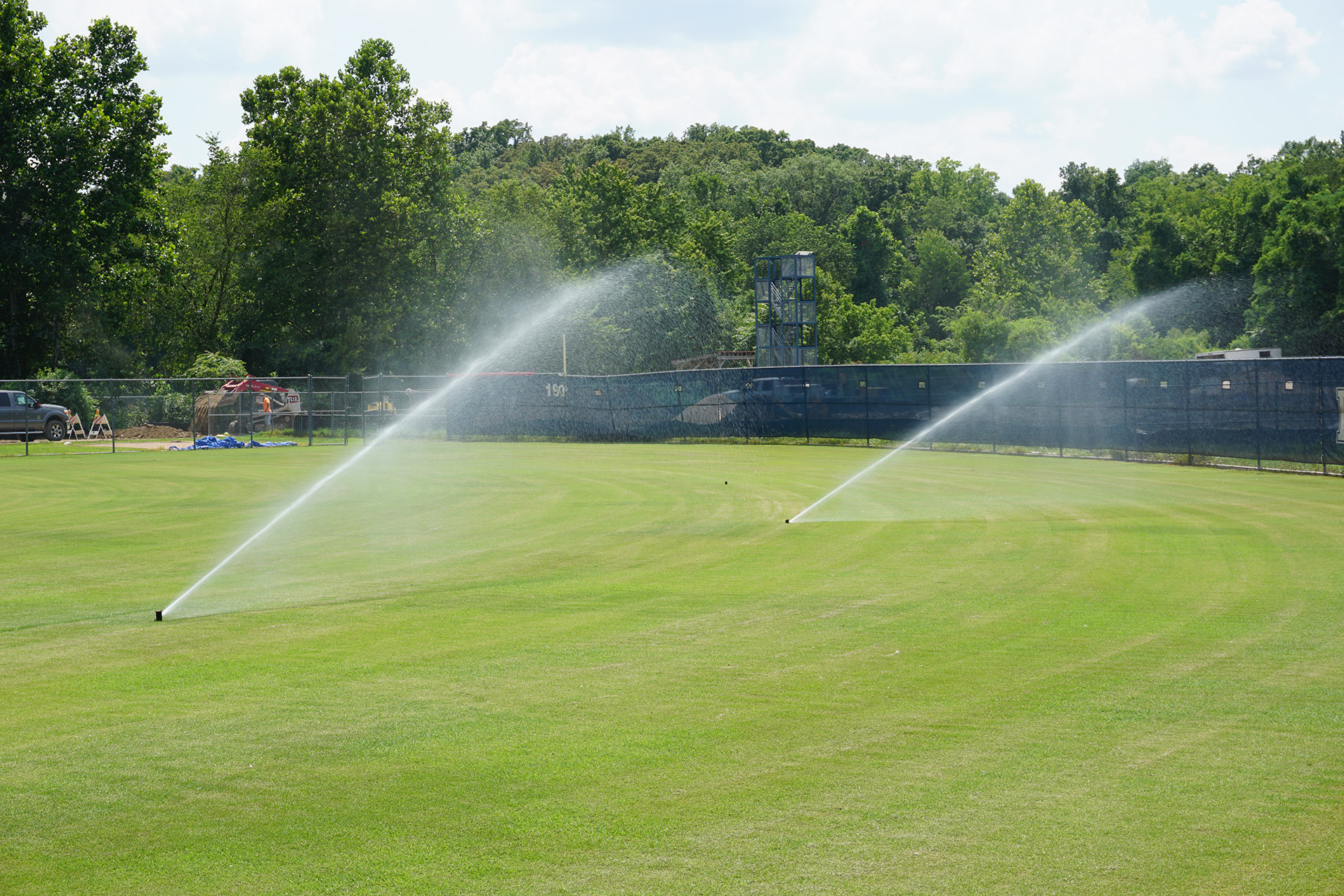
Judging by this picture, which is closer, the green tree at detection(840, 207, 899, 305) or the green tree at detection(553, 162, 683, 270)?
the green tree at detection(553, 162, 683, 270)

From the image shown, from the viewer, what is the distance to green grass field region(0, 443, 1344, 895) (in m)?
5.57

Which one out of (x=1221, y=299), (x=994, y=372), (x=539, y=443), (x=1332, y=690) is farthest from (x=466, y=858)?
(x=1221, y=299)

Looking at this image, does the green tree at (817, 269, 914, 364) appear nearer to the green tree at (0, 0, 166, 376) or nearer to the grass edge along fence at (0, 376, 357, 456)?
the green tree at (0, 0, 166, 376)

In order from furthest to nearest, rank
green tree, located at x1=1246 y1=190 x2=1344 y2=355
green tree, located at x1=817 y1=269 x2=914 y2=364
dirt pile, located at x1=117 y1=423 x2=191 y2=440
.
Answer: green tree, located at x1=817 y1=269 x2=914 y2=364 < green tree, located at x1=1246 y1=190 x2=1344 y2=355 < dirt pile, located at x1=117 y1=423 x2=191 y2=440

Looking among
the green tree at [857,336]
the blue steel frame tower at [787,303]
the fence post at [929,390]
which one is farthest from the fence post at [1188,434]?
the green tree at [857,336]

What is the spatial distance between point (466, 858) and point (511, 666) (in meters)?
4.03

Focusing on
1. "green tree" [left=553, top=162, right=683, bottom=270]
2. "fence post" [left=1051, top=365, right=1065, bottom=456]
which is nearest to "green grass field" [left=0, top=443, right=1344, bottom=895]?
"fence post" [left=1051, top=365, right=1065, bottom=456]

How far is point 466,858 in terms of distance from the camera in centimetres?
558

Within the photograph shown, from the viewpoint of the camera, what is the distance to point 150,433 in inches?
2021

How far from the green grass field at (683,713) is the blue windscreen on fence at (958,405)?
13.1 metres

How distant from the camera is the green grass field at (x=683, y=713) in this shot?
557 centimetres

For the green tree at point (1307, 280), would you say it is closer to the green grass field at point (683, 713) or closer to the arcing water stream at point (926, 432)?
the arcing water stream at point (926, 432)

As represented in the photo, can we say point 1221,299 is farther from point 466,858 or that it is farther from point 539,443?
point 466,858

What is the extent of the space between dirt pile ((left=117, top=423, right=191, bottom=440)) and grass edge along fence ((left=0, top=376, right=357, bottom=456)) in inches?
1.2
